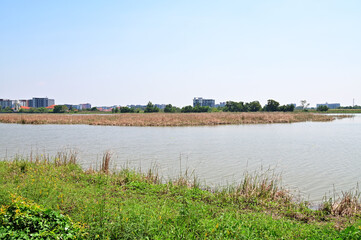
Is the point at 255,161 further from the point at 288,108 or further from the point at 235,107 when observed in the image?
the point at 235,107

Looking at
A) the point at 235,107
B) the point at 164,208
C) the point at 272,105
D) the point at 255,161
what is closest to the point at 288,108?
the point at 272,105

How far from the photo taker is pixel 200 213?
19.9 feet

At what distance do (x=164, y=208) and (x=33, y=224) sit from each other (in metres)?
2.57

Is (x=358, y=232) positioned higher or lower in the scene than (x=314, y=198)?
higher

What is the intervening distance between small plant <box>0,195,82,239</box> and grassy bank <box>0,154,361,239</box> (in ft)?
0.38

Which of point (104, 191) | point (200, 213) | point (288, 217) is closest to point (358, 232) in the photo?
point (288, 217)

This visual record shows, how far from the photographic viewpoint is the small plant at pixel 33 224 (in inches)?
168

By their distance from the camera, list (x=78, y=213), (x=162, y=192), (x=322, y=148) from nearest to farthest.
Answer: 1. (x=78, y=213)
2. (x=162, y=192)
3. (x=322, y=148)

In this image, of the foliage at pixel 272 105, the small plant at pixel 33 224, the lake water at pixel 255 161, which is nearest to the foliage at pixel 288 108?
the foliage at pixel 272 105

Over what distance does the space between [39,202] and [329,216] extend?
666 centimetres

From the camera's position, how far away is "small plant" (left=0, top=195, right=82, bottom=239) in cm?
428

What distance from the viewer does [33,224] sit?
4492mm

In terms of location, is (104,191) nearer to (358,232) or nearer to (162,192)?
(162,192)

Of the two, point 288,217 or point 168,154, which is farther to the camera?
point 168,154
